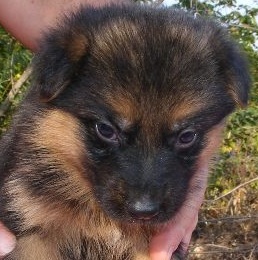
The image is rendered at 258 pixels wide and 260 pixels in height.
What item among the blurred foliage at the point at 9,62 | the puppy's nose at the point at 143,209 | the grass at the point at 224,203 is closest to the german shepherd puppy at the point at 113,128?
the puppy's nose at the point at 143,209

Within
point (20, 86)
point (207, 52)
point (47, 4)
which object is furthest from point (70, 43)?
point (20, 86)

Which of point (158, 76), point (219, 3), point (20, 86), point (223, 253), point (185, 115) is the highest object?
point (158, 76)

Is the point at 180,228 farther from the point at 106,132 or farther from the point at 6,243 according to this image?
the point at 6,243

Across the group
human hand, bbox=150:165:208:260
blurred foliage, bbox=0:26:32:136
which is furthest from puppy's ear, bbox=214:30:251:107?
blurred foliage, bbox=0:26:32:136

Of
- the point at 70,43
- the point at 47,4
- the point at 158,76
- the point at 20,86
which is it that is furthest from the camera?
the point at 20,86

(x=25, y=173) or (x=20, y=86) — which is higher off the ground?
(x=25, y=173)

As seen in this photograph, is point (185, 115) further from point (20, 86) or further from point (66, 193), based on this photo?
point (20, 86)

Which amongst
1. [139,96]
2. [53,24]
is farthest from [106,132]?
[53,24]
